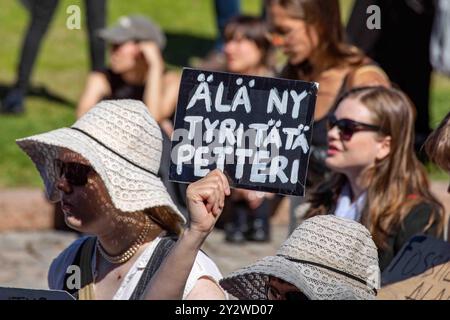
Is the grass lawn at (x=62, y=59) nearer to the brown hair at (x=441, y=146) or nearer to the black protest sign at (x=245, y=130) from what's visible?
the brown hair at (x=441, y=146)

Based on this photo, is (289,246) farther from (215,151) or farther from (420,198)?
(420,198)

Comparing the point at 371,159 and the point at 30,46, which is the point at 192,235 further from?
the point at 30,46

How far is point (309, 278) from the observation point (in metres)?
3.15

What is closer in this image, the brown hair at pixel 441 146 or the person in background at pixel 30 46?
the brown hair at pixel 441 146

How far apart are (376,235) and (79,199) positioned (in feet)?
3.96

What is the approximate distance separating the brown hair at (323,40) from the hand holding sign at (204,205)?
2.28 meters

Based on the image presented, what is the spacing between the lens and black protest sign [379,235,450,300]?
12.1 feet

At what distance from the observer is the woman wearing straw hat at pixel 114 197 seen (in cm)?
355

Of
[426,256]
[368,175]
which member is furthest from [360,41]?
[426,256]

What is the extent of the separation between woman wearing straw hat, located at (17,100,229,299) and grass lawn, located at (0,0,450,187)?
5.15m

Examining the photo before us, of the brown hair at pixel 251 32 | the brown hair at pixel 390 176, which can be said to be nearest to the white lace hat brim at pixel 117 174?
the brown hair at pixel 390 176

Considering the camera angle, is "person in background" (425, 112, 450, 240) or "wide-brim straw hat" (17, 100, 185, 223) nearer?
"wide-brim straw hat" (17, 100, 185, 223)

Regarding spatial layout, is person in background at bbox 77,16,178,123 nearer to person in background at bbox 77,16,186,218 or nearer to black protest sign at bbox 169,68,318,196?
person in background at bbox 77,16,186,218

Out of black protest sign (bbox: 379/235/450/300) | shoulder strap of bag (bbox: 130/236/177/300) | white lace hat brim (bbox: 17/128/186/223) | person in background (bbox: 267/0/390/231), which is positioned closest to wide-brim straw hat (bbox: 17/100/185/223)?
white lace hat brim (bbox: 17/128/186/223)
